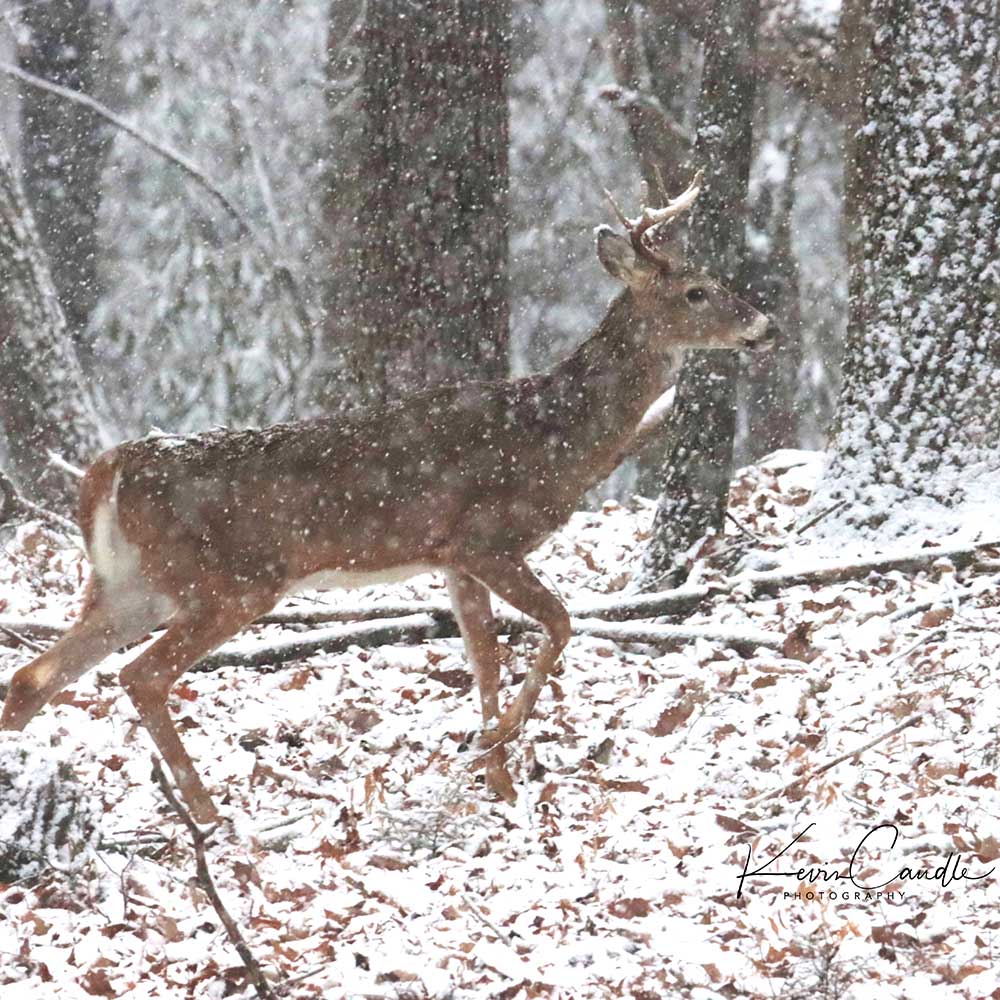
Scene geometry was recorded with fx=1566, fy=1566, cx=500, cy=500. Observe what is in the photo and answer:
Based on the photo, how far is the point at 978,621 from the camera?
6.73 m

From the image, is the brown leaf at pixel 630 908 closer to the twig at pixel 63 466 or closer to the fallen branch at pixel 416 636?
the fallen branch at pixel 416 636

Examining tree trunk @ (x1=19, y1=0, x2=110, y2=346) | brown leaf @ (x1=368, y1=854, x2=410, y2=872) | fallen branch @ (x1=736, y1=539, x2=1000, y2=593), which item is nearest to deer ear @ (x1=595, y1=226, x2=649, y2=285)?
fallen branch @ (x1=736, y1=539, x2=1000, y2=593)

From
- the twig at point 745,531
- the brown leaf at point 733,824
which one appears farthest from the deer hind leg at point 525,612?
the twig at point 745,531

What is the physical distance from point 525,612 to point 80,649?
1758mm

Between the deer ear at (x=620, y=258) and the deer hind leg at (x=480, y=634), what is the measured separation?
1.64 metres

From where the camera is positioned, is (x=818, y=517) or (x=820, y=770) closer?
(x=820, y=770)

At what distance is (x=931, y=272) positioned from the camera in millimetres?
7867

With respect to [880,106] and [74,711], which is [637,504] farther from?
[74,711]

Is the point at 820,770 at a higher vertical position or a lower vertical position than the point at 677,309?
lower

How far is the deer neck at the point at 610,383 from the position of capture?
6.91 meters

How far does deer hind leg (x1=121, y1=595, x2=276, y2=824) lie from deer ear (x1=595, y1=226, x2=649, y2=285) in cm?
229

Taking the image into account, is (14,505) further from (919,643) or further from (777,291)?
(777,291)

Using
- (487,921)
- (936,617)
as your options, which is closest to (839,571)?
(936,617)

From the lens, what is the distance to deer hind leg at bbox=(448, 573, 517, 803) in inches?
251
